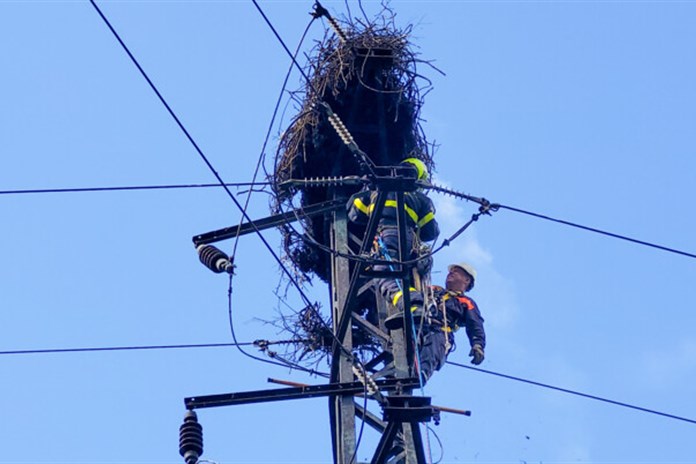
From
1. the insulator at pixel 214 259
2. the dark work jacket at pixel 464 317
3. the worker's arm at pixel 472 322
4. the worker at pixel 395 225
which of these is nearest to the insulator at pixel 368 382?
the worker at pixel 395 225

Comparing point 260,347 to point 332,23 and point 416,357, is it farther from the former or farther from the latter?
point 332,23

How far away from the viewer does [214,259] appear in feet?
29.1

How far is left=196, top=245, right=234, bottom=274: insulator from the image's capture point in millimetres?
8727

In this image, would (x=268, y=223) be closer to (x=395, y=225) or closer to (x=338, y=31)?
(x=395, y=225)

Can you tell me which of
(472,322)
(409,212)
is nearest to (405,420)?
(409,212)

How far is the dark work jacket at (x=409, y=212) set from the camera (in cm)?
916

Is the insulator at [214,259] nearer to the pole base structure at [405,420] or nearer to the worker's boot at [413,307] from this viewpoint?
the worker's boot at [413,307]

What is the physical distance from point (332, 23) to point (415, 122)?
3.21 feet

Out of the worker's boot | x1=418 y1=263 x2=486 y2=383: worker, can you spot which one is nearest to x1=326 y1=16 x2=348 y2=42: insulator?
x1=418 y1=263 x2=486 y2=383: worker

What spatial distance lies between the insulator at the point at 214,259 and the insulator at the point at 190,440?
1103mm

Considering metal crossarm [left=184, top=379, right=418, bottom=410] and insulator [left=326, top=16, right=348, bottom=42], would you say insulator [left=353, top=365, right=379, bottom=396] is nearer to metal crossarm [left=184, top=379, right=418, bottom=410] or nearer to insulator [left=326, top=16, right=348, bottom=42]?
metal crossarm [left=184, top=379, right=418, bottom=410]

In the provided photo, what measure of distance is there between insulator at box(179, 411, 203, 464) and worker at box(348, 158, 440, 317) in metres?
1.43

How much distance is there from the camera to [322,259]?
34.1 feet

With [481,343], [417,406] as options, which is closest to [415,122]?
[481,343]
